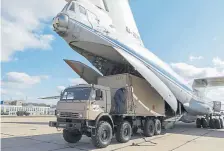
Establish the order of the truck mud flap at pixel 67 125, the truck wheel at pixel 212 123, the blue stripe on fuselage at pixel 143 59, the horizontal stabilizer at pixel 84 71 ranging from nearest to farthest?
1. the truck mud flap at pixel 67 125
2. the blue stripe on fuselage at pixel 143 59
3. the horizontal stabilizer at pixel 84 71
4. the truck wheel at pixel 212 123

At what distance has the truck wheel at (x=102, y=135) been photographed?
8.49 meters

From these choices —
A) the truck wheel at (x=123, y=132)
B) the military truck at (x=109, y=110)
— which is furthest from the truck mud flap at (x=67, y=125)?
the truck wheel at (x=123, y=132)

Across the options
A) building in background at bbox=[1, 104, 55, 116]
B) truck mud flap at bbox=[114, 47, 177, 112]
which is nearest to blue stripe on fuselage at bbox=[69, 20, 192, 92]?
Result: truck mud flap at bbox=[114, 47, 177, 112]

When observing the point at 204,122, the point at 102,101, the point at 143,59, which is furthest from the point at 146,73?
the point at 204,122

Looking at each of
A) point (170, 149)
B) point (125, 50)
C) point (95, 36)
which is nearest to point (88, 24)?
point (95, 36)

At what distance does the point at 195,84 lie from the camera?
20547 millimetres

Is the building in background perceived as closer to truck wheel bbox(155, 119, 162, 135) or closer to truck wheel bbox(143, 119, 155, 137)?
truck wheel bbox(155, 119, 162, 135)

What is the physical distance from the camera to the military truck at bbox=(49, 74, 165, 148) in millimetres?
8650

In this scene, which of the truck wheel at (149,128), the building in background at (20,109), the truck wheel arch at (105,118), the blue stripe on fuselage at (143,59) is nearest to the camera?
the truck wheel arch at (105,118)

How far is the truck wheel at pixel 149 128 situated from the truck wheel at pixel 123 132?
1833 mm

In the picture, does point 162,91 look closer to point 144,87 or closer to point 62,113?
point 144,87

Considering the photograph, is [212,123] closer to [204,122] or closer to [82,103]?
[204,122]

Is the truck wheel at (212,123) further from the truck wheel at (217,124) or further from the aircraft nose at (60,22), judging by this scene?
the aircraft nose at (60,22)

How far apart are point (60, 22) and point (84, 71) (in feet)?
11.9
